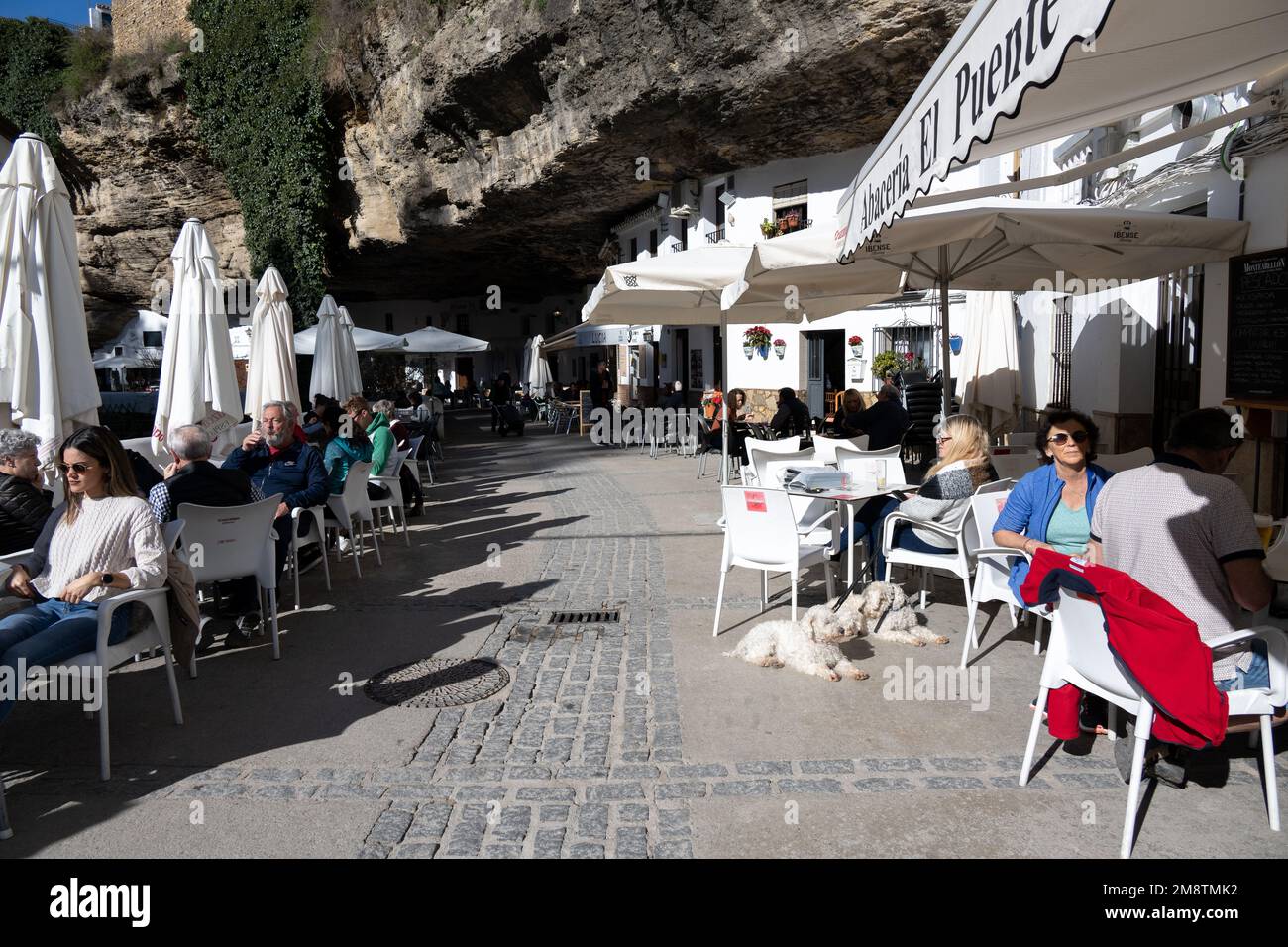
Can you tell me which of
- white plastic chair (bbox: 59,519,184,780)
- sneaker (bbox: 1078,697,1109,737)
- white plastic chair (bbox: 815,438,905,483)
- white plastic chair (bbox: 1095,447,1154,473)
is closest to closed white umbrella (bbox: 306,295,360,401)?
white plastic chair (bbox: 815,438,905,483)

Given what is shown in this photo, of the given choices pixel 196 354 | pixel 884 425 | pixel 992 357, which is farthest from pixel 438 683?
pixel 992 357

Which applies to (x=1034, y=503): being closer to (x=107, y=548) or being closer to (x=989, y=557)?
(x=989, y=557)

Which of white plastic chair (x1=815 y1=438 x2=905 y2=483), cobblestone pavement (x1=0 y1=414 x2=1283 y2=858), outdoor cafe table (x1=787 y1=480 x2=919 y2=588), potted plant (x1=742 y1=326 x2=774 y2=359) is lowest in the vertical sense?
cobblestone pavement (x1=0 y1=414 x2=1283 y2=858)

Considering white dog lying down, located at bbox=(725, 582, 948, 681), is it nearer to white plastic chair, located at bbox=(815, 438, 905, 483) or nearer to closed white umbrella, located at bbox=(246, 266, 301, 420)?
white plastic chair, located at bbox=(815, 438, 905, 483)

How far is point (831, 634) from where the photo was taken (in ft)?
15.7

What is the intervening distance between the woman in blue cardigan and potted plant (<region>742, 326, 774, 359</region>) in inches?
569

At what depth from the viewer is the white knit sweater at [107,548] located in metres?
3.87

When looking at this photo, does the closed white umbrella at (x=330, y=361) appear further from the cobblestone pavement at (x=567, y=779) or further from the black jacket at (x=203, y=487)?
the cobblestone pavement at (x=567, y=779)

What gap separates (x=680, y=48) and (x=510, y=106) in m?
6.21

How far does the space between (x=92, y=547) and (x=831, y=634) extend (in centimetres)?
384

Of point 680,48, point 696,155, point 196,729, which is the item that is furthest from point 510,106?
point 196,729

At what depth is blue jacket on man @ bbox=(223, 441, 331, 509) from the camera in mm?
6117

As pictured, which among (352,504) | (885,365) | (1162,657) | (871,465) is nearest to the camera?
(1162,657)

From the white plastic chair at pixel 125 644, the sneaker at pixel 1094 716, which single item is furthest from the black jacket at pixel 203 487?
the sneaker at pixel 1094 716
